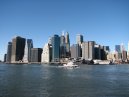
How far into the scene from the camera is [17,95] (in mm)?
51750

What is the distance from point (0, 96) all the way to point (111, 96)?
78.3 feet

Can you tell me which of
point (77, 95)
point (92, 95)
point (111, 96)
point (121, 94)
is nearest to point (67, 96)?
point (77, 95)

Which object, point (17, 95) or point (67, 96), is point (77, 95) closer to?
point (67, 96)

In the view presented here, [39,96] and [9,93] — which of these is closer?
[39,96]

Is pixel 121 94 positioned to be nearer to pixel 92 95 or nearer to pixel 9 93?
pixel 92 95

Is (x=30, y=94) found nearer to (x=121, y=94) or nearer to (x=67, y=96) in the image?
(x=67, y=96)

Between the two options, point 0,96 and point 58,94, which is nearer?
point 0,96

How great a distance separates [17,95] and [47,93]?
6942 mm

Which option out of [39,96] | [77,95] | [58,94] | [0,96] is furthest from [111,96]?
[0,96]

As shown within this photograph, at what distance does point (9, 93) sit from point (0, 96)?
3.84 metres

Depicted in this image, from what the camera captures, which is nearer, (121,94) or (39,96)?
(39,96)

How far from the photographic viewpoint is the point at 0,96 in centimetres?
5028

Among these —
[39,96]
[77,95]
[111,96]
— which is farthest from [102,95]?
[39,96]

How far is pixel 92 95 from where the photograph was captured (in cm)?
5238
